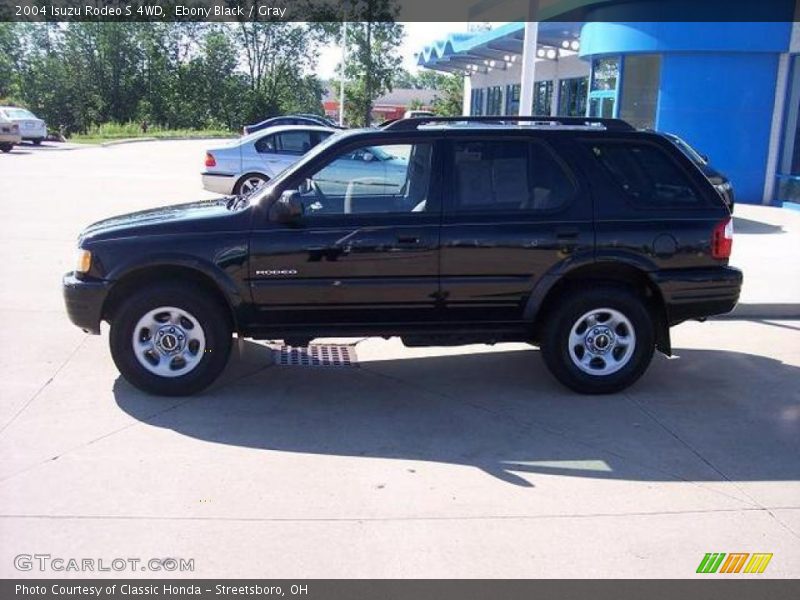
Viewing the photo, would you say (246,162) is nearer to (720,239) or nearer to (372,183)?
(372,183)

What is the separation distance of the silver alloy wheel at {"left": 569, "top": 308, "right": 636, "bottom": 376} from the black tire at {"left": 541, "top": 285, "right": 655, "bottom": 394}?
0.09 ft

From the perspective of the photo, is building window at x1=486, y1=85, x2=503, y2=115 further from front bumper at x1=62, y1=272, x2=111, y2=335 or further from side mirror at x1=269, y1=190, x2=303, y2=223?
front bumper at x1=62, y1=272, x2=111, y2=335

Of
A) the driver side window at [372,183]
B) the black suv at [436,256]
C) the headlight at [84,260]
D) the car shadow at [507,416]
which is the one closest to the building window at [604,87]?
the car shadow at [507,416]

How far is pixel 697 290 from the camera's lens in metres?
5.94

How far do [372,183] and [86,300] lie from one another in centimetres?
211

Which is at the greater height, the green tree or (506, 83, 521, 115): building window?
the green tree

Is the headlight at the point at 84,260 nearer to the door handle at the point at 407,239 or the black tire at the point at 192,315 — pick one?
the black tire at the point at 192,315

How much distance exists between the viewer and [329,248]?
5.61 m

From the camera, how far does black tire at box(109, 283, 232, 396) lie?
5.61 meters

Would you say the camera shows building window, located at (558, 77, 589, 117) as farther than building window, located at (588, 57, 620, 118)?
Yes

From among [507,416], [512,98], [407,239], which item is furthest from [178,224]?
[512,98]

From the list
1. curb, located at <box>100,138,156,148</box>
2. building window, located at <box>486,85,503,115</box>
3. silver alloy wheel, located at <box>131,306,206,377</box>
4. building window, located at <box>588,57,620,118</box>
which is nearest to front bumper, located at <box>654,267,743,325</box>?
silver alloy wheel, located at <box>131,306,206,377</box>

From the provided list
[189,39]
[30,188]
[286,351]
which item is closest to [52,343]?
[286,351]
